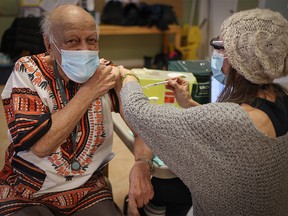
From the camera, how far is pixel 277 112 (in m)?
1.05

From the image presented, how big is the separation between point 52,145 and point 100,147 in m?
0.28

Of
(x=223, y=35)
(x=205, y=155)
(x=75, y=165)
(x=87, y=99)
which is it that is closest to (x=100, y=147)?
(x=75, y=165)

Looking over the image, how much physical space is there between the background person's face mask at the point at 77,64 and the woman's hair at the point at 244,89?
1.89ft

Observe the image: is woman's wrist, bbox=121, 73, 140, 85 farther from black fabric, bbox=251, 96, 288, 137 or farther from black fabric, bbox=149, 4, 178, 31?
black fabric, bbox=149, 4, 178, 31

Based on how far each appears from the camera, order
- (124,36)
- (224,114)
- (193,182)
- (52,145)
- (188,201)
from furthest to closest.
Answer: (124,36)
(188,201)
(52,145)
(193,182)
(224,114)

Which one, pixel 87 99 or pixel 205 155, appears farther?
pixel 87 99

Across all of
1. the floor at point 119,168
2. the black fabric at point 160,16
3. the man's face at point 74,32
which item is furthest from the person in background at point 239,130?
the black fabric at point 160,16

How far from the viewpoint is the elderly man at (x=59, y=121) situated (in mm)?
1247

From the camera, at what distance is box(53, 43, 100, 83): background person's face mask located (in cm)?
132

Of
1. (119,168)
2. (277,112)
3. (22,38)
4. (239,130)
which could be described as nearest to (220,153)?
(239,130)

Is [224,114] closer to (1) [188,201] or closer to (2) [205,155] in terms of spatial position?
(2) [205,155]

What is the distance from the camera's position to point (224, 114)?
0.97 metres

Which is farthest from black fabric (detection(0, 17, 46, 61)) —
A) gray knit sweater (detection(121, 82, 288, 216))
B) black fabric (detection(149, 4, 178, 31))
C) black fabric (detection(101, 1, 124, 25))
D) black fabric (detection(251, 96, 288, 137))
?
black fabric (detection(251, 96, 288, 137))

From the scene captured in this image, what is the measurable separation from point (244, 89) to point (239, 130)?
0.63 feet
